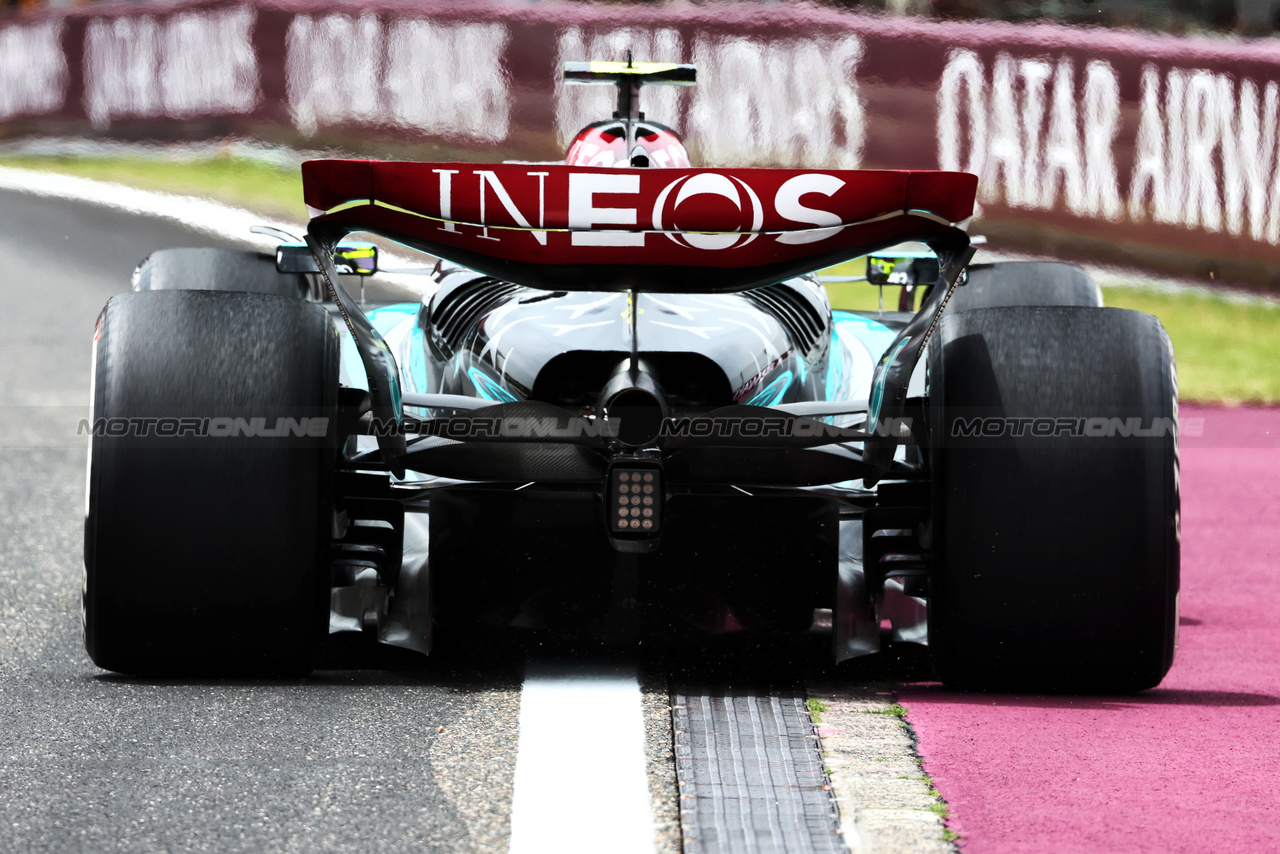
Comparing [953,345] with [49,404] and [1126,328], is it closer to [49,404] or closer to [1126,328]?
[1126,328]

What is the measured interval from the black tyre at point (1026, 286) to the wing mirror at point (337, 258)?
1929 mm

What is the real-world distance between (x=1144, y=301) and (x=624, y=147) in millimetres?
10341

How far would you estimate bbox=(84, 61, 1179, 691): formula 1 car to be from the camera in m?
3.49

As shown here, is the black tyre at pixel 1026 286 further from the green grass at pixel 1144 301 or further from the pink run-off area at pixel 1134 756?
the green grass at pixel 1144 301

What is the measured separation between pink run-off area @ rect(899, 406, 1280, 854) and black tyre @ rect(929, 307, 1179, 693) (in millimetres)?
122

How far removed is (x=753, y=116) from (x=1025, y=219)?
2.68m

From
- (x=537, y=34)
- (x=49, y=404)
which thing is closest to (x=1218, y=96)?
(x=537, y=34)

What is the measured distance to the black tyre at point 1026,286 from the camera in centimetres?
561

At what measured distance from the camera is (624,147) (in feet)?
16.5

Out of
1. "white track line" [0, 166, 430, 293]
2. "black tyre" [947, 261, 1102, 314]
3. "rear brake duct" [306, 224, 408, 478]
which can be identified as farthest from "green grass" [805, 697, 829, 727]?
"white track line" [0, 166, 430, 293]

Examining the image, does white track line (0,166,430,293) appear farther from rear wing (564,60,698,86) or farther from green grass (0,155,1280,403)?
rear wing (564,60,698,86)

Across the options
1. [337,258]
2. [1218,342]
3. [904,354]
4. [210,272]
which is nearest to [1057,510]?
[904,354]

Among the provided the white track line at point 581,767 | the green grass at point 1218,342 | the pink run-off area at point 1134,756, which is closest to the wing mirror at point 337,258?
the white track line at point 581,767

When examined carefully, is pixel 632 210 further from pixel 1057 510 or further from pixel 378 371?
pixel 1057 510
